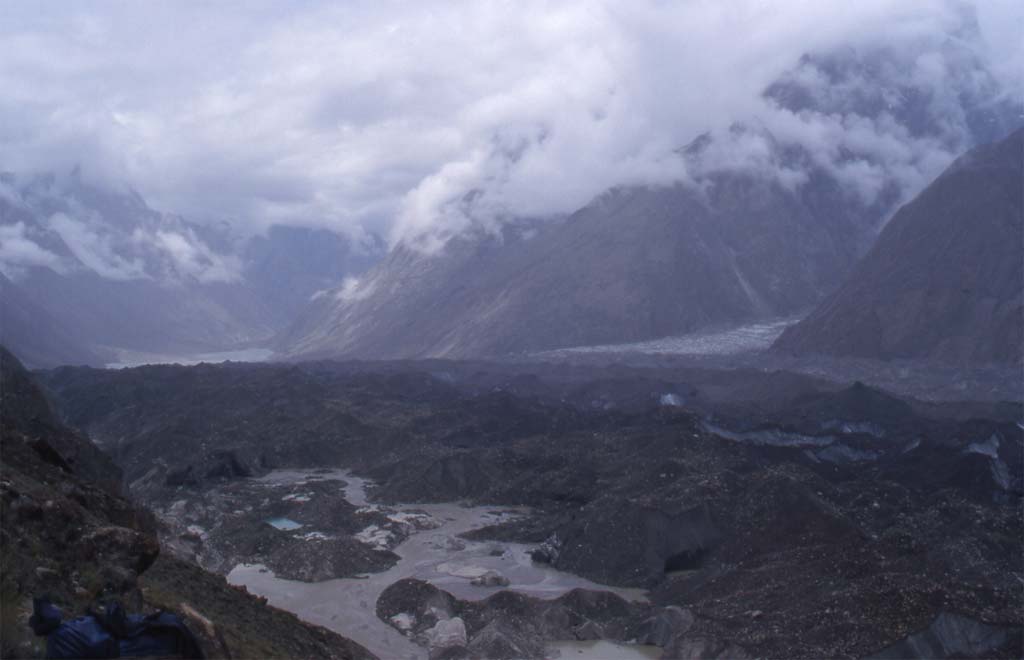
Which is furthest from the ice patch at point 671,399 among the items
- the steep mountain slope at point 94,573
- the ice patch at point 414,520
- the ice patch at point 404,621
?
the steep mountain slope at point 94,573

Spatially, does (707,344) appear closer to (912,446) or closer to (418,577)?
(912,446)

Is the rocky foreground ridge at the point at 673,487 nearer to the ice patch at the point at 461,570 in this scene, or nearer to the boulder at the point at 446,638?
the boulder at the point at 446,638

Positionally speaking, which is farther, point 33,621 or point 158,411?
point 158,411

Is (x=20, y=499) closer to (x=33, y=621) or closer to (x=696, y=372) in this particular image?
(x=33, y=621)

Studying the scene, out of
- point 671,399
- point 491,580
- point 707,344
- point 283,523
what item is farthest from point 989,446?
point 707,344

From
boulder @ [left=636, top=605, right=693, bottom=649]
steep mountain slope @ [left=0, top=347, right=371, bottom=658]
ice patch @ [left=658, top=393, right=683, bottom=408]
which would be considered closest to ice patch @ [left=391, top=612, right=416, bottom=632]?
boulder @ [left=636, top=605, right=693, bottom=649]

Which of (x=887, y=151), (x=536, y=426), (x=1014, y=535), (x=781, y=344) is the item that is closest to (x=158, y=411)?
(x=536, y=426)
